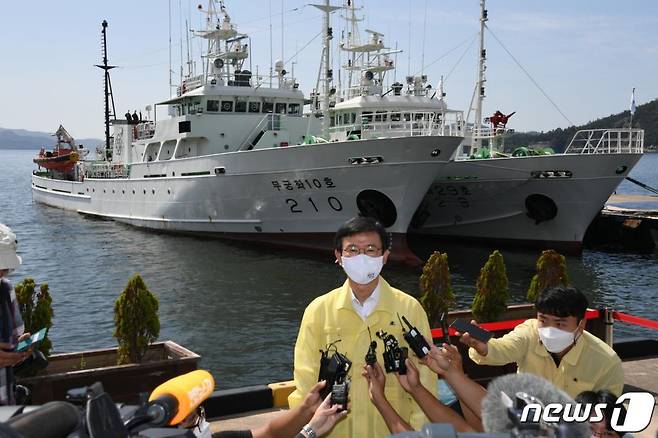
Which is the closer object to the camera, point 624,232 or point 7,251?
point 7,251

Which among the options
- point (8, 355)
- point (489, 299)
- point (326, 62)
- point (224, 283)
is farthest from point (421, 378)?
point (326, 62)

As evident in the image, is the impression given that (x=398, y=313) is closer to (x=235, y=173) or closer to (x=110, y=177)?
(x=235, y=173)

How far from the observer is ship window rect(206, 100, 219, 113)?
29.4 m

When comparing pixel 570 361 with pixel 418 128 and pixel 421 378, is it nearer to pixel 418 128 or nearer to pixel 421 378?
pixel 421 378

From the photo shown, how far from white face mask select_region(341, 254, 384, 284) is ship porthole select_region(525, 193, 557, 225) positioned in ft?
83.0

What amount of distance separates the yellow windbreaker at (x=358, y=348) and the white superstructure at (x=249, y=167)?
64.5 feet

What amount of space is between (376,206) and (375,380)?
68.8ft

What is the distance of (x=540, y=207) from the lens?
27.6 metres

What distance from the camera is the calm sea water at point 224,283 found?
47.8 ft

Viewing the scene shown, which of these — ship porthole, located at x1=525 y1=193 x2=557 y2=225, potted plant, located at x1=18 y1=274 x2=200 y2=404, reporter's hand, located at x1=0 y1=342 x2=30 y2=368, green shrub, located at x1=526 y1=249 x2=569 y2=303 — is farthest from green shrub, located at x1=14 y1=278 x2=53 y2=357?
ship porthole, located at x1=525 y1=193 x2=557 y2=225

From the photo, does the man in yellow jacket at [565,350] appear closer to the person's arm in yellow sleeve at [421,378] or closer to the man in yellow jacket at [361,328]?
the person's arm in yellow sleeve at [421,378]

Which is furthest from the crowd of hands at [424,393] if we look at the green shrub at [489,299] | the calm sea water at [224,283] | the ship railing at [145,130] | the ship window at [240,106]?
the ship railing at [145,130]

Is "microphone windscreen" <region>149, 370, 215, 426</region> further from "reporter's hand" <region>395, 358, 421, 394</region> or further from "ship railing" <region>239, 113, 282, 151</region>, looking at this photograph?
"ship railing" <region>239, 113, 282, 151</region>

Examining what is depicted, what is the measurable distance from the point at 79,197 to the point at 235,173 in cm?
1890
